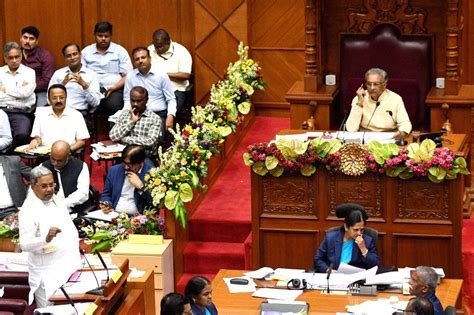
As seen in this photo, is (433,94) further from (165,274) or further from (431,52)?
(165,274)

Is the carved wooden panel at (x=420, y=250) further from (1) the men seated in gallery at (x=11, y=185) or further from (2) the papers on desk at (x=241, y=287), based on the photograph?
(1) the men seated in gallery at (x=11, y=185)

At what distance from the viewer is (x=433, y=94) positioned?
42.1ft

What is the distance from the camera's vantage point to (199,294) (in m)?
9.48

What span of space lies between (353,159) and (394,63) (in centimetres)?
217

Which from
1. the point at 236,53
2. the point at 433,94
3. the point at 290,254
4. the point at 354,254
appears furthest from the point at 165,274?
the point at 236,53

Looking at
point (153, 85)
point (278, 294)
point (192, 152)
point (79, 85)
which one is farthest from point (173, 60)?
point (278, 294)

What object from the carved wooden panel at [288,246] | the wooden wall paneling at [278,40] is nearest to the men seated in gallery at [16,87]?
the wooden wall paneling at [278,40]

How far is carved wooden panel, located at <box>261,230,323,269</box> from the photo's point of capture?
11.7 m

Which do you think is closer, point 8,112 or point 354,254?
point 354,254

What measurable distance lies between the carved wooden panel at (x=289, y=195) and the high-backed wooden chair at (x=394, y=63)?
1.85 metres

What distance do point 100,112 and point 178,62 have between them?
40.0 inches

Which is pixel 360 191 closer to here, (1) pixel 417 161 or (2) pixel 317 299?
(1) pixel 417 161

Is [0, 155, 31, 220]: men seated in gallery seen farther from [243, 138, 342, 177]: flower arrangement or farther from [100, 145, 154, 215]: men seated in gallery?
[243, 138, 342, 177]: flower arrangement

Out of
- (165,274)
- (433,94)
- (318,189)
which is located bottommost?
(165,274)
